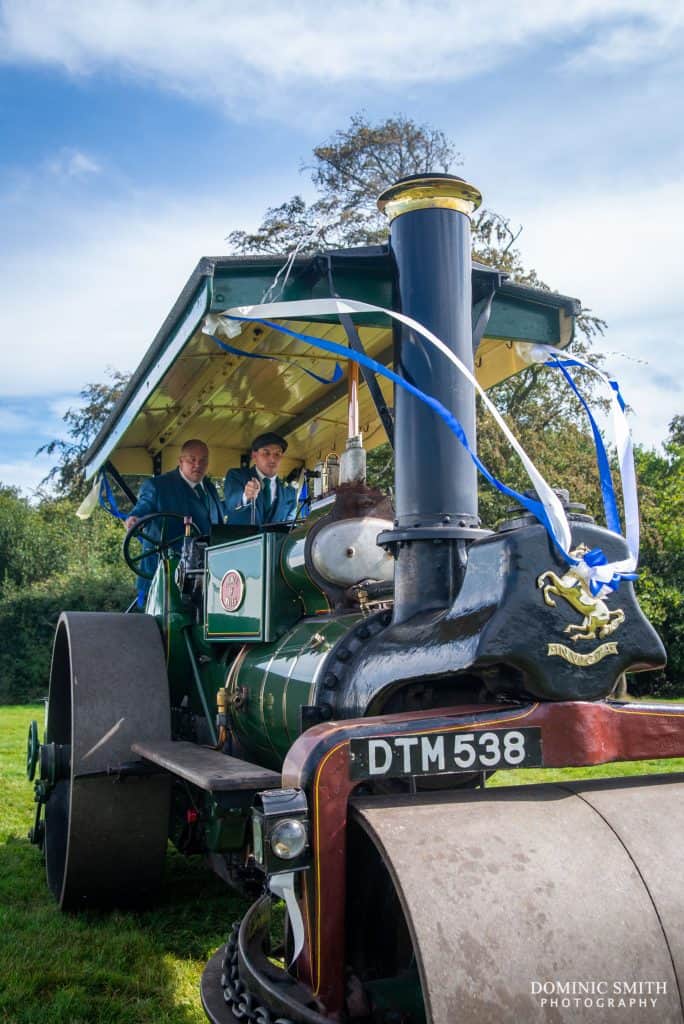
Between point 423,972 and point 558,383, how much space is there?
15.0 metres

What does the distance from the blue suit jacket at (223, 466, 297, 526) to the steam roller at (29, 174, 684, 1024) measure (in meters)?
0.31

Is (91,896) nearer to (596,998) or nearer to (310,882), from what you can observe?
(310,882)

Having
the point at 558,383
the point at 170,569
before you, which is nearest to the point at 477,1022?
the point at 170,569

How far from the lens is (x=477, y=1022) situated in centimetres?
150

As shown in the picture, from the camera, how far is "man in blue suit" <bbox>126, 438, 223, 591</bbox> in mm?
4629

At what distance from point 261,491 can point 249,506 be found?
0.37 feet

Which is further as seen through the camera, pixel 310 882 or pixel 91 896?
pixel 91 896

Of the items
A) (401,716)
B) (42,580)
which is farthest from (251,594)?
(42,580)

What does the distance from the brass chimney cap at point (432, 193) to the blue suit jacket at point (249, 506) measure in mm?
1764

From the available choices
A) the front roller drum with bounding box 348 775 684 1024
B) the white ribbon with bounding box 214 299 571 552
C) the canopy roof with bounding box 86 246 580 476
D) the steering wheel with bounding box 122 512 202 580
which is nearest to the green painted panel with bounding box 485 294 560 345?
the canopy roof with bounding box 86 246 580 476

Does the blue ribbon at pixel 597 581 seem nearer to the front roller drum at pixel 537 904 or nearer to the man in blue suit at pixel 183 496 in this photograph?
the front roller drum at pixel 537 904

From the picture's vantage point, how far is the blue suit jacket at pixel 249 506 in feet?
13.8

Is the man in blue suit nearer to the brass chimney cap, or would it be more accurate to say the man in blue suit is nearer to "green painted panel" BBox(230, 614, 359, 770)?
"green painted panel" BBox(230, 614, 359, 770)

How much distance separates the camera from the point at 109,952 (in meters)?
3.27
